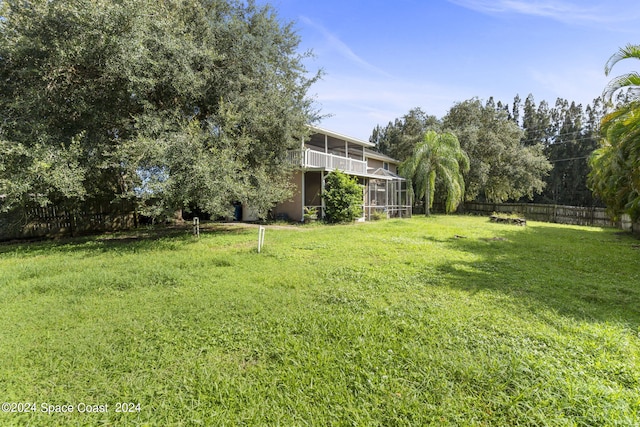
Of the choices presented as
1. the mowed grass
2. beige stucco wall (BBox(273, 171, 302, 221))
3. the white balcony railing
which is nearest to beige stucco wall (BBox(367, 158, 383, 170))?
the white balcony railing

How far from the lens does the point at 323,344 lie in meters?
3.24

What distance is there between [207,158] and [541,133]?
146ft

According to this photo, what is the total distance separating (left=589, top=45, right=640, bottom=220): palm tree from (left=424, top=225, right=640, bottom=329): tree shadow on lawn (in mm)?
2608

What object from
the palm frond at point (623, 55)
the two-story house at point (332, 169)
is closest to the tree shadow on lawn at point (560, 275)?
the palm frond at point (623, 55)

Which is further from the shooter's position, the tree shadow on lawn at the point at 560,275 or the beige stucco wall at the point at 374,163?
the beige stucco wall at the point at 374,163

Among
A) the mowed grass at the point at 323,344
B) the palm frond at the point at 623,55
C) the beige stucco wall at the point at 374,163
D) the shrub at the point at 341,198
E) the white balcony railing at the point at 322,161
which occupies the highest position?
the palm frond at the point at 623,55

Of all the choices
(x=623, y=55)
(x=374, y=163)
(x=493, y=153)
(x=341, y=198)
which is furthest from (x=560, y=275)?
(x=493, y=153)

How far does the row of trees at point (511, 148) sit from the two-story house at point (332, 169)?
6446 mm

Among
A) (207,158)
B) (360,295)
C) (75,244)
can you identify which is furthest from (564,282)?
(75,244)

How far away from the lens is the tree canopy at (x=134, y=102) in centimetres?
788

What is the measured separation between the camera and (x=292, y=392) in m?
2.54

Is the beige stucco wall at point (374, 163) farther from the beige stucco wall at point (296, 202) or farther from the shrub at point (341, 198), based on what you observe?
the beige stucco wall at point (296, 202)

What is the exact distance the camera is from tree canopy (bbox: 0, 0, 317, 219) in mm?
7879

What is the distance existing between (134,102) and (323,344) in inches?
396
